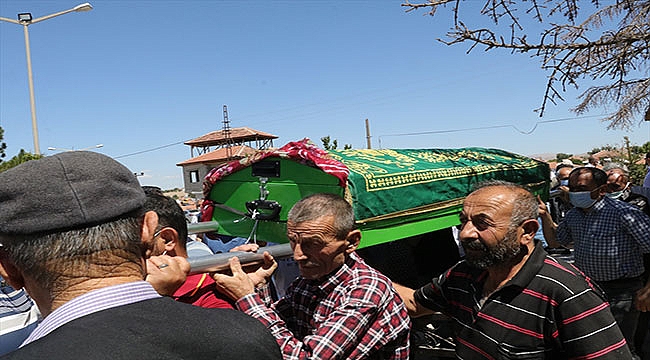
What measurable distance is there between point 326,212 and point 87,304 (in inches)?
43.5

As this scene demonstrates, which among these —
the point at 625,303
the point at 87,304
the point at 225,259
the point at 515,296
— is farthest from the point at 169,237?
the point at 625,303

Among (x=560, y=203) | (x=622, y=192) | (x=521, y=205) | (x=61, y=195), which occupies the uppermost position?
(x=61, y=195)

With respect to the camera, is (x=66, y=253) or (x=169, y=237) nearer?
(x=66, y=253)

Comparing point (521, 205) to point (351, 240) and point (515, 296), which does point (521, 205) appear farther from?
point (351, 240)

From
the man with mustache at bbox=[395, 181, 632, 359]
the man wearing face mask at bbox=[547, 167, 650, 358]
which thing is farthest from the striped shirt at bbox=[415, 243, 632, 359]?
the man wearing face mask at bbox=[547, 167, 650, 358]

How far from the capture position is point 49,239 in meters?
0.93

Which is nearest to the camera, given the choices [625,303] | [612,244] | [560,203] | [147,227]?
[147,227]

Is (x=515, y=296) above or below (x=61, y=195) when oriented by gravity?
below

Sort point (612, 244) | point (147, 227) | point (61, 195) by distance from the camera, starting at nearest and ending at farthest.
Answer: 1. point (61, 195)
2. point (147, 227)
3. point (612, 244)

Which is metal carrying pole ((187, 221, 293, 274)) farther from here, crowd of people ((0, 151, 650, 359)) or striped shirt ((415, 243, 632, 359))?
striped shirt ((415, 243, 632, 359))

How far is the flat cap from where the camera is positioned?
0.91 meters

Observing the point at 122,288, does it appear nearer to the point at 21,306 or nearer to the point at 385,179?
the point at 21,306

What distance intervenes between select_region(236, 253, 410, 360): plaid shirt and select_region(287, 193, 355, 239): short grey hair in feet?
0.50

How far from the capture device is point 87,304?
933 mm
